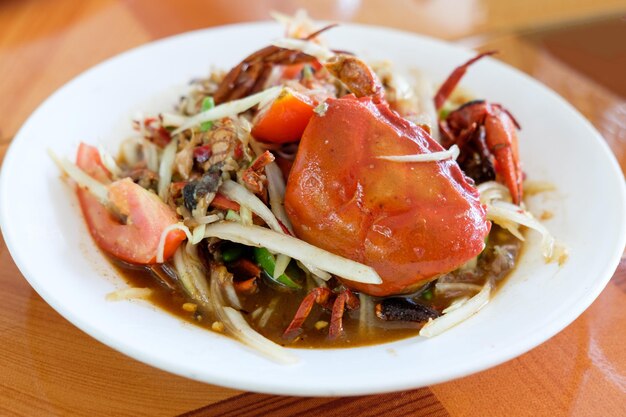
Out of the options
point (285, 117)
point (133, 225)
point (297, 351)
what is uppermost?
point (285, 117)

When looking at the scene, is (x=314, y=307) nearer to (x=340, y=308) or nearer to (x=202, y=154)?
(x=340, y=308)

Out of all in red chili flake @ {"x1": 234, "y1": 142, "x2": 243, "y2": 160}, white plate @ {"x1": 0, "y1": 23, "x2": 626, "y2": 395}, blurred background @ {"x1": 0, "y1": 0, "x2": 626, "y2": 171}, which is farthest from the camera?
blurred background @ {"x1": 0, "y1": 0, "x2": 626, "y2": 171}

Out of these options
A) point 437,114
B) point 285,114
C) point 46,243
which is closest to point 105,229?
point 46,243

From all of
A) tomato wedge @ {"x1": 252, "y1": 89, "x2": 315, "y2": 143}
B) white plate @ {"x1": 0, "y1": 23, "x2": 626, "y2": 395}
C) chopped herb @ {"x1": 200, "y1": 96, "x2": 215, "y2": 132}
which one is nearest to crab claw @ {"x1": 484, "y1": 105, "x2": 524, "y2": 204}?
white plate @ {"x1": 0, "y1": 23, "x2": 626, "y2": 395}

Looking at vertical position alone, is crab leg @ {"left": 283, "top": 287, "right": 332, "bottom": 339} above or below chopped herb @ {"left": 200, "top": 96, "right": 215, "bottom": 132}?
below

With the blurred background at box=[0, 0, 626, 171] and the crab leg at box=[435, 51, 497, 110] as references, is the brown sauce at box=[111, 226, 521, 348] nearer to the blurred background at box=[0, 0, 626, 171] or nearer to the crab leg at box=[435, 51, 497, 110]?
the crab leg at box=[435, 51, 497, 110]

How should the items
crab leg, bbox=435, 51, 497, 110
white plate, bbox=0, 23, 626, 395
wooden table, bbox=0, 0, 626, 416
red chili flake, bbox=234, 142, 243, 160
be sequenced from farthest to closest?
crab leg, bbox=435, 51, 497, 110 → red chili flake, bbox=234, 142, 243, 160 → wooden table, bbox=0, 0, 626, 416 → white plate, bbox=0, 23, 626, 395

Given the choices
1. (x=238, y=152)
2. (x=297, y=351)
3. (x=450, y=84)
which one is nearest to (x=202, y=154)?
(x=238, y=152)
